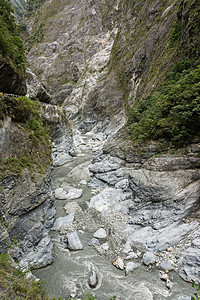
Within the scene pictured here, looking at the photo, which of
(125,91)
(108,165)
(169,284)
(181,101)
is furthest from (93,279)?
(125,91)

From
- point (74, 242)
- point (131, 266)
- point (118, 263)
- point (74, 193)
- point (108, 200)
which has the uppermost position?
point (74, 193)

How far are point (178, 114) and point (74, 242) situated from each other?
12120mm

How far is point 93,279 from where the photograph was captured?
7781mm

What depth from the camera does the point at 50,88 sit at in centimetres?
6225

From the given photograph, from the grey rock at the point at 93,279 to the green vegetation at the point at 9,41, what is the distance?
13.9 metres

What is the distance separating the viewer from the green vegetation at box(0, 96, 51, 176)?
834 centimetres

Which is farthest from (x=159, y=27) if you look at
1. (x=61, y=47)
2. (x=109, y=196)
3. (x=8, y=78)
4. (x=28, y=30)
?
(x=28, y=30)

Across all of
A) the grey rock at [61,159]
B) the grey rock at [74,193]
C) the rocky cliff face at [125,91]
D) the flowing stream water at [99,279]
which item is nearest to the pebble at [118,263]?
the flowing stream water at [99,279]

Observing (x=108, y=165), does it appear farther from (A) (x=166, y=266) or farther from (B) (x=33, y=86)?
(B) (x=33, y=86)

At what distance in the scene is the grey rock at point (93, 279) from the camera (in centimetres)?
761

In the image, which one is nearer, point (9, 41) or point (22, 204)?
point (22, 204)

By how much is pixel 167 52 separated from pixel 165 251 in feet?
80.2

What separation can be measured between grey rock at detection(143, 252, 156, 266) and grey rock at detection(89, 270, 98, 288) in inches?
114

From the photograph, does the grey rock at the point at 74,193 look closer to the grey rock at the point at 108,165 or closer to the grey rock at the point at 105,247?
the grey rock at the point at 108,165
